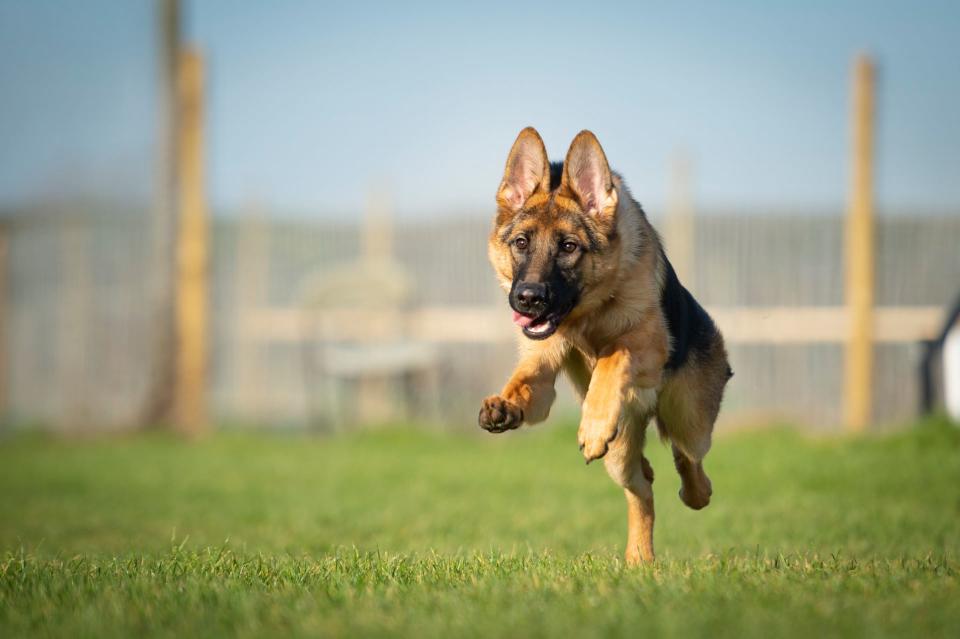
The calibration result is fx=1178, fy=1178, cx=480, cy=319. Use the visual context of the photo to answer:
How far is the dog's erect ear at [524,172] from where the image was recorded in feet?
18.0

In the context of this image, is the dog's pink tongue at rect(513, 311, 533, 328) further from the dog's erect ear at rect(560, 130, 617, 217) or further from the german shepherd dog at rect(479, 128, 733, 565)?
the dog's erect ear at rect(560, 130, 617, 217)

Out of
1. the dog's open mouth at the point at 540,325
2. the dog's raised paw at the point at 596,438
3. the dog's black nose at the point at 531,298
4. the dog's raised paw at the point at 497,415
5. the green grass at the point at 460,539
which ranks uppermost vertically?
the dog's black nose at the point at 531,298

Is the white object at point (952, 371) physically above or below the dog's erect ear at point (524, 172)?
below

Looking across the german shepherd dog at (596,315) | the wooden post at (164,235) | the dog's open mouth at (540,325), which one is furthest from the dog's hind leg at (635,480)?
the wooden post at (164,235)

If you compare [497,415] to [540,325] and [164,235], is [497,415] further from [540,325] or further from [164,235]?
[164,235]

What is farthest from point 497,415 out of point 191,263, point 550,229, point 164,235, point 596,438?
point 164,235

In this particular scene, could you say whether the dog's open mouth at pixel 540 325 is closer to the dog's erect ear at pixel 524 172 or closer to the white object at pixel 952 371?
the dog's erect ear at pixel 524 172

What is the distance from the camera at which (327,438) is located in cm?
1545

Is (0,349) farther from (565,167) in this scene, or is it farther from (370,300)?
(565,167)

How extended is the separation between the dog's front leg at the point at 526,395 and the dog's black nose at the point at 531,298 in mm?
365

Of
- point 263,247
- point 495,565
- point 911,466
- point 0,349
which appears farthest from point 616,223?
point 0,349

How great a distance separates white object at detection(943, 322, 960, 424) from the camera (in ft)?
39.8

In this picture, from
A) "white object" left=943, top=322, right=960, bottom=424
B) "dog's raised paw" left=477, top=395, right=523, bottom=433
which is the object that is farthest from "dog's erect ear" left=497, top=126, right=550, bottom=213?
"white object" left=943, top=322, right=960, bottom=424

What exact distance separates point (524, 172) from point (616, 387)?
1.27 m
